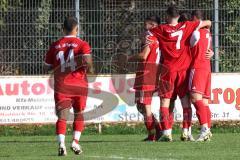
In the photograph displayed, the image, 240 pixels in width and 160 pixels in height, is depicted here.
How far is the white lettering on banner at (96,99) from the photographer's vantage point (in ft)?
66.4

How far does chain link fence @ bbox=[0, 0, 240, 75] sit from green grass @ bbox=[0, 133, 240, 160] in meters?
4.91

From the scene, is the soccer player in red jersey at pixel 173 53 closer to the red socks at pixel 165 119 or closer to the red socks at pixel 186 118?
the red socks at pixel 165 119

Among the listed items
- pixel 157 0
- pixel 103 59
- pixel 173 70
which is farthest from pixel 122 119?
pixel 173 70

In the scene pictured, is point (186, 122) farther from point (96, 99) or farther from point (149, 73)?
point (96, 99)

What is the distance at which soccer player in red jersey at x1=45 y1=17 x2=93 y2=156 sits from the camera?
1313 centimetres

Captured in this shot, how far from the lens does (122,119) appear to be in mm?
20359

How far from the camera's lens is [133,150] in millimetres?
13734

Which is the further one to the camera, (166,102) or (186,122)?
(186,122)

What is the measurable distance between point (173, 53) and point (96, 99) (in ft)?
16.4

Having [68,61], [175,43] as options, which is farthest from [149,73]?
[68,61]

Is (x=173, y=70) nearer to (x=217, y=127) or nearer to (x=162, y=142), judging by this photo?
(x=162, y=142)

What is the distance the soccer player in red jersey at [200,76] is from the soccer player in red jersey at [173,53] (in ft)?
0.43

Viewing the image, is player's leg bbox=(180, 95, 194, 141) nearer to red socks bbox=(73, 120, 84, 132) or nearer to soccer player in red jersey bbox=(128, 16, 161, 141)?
soccer player in red jersey bbox=(128, 16, 161, 141)

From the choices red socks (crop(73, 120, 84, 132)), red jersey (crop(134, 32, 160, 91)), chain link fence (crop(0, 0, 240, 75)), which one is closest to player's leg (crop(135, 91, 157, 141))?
red jersey (crop(134, 32, 160, 91))
